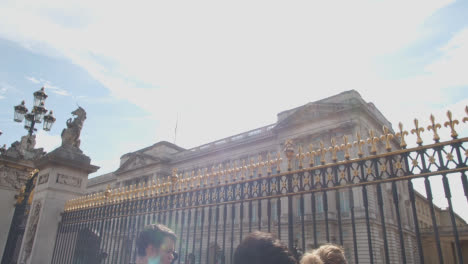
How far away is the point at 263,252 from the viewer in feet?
6.37

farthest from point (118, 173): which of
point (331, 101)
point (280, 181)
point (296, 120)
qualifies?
point (280, 181)

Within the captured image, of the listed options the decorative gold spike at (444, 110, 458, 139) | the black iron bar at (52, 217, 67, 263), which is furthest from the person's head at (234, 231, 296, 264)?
the black iron bar at (52, 217, 67, 263)

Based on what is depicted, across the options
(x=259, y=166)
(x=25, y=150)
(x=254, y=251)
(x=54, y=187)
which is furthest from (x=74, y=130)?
(x=254, y=251)

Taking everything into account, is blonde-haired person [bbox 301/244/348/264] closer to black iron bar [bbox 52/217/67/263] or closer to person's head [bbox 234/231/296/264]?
person's head [bbox 234/231/296/264]

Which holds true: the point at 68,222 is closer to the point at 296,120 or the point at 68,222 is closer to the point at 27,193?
the point at 27,193

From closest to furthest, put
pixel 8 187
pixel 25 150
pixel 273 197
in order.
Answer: pixel 273 197, pixel 8 187, pixel 25 150

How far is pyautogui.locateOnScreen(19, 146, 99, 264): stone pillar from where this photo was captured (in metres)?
7.05

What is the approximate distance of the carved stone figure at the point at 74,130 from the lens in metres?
7.69

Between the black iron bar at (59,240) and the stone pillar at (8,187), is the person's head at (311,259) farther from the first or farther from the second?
the stone pillar at (8,187)

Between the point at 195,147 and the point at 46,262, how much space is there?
31.9 meters

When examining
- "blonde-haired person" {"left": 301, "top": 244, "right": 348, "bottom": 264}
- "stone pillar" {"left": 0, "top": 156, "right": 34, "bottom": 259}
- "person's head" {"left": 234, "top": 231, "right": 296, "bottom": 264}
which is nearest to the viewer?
"person's head" {"left": 234, "top": 231, "right": 296, "bottom": 264}

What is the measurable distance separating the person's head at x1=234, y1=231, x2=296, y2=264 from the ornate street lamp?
8736mm

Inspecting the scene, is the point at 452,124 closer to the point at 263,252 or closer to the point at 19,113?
the point at 263,252

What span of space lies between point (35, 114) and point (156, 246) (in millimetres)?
7522
